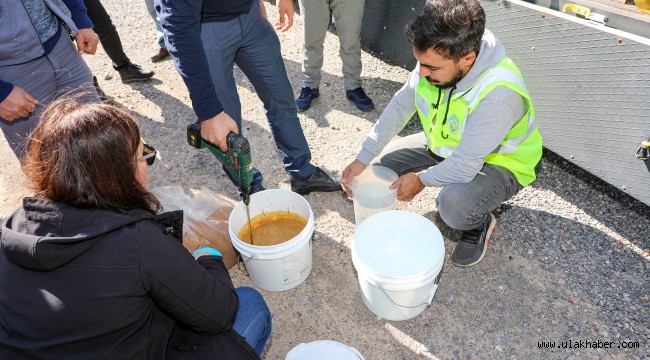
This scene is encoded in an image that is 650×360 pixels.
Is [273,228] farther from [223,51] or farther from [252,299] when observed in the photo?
[223,51]

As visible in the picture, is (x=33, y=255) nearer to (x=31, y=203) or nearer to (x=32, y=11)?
(x=31, y=203)

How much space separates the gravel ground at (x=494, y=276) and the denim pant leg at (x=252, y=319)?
0.38m

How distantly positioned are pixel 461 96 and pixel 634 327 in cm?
147

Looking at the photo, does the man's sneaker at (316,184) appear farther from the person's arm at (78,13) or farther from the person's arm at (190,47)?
the person's arm at (78,13)

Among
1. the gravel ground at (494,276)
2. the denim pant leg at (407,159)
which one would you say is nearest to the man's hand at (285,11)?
the gravel ground at (494,276)

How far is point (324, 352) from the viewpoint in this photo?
1.96m

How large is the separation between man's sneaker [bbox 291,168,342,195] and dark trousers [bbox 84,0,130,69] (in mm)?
2241

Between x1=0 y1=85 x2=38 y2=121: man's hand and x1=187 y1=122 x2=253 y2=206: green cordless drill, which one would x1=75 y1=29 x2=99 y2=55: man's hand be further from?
x1=187 y1=122 x2=253 y2=206: green cordless drill

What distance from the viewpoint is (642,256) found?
270 centimetres

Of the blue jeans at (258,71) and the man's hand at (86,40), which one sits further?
the man's hand at (86,40)

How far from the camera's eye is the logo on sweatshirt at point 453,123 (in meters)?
2.36

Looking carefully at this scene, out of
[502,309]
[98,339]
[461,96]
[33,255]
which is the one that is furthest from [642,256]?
[33,255]

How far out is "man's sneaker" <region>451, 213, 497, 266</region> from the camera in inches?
105

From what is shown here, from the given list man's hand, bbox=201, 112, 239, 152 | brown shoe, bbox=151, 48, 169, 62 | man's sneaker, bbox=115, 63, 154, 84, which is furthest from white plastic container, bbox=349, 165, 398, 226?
brown shoe, bbox=151, 48, 169, 62
